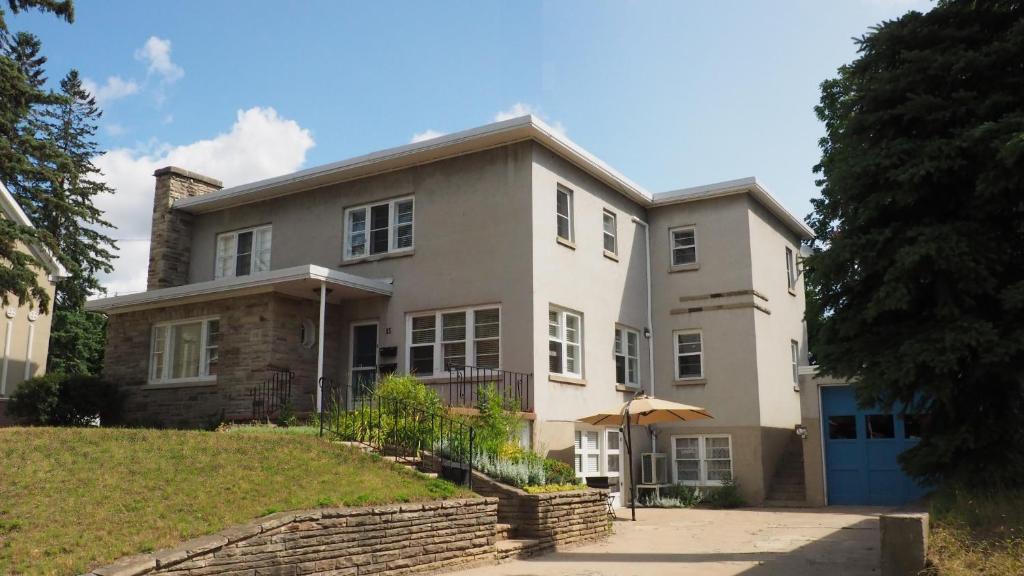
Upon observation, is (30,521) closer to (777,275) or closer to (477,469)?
(477,469)

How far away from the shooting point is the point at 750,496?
21.1 m

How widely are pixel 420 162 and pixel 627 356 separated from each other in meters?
7.13

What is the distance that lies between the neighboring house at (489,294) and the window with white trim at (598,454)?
0.06m

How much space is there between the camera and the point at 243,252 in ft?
74.5

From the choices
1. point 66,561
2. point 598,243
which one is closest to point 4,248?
point 66,561

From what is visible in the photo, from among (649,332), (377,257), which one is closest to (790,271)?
(649,332)

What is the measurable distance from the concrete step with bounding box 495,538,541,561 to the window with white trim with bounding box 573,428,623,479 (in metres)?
5.75

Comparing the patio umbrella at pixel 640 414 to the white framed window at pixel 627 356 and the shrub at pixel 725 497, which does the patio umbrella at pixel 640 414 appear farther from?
the shrub at pixel 725 497

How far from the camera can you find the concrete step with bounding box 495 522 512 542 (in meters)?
12.7

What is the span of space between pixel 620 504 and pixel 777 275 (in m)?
8.53

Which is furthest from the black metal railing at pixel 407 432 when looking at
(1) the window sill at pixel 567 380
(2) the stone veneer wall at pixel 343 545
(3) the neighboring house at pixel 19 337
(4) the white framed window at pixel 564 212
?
(3) the neighboring house at pixel 19 337

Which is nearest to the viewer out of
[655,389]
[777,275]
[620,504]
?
[620,504]

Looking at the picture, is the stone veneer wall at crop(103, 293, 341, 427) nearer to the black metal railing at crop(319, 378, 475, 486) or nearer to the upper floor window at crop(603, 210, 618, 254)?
the black metal railing at crop(319, 378, 475, 486)

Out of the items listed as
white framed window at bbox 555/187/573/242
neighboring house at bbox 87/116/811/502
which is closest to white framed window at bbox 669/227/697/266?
neighboring house at bbox 87/116/811/502
